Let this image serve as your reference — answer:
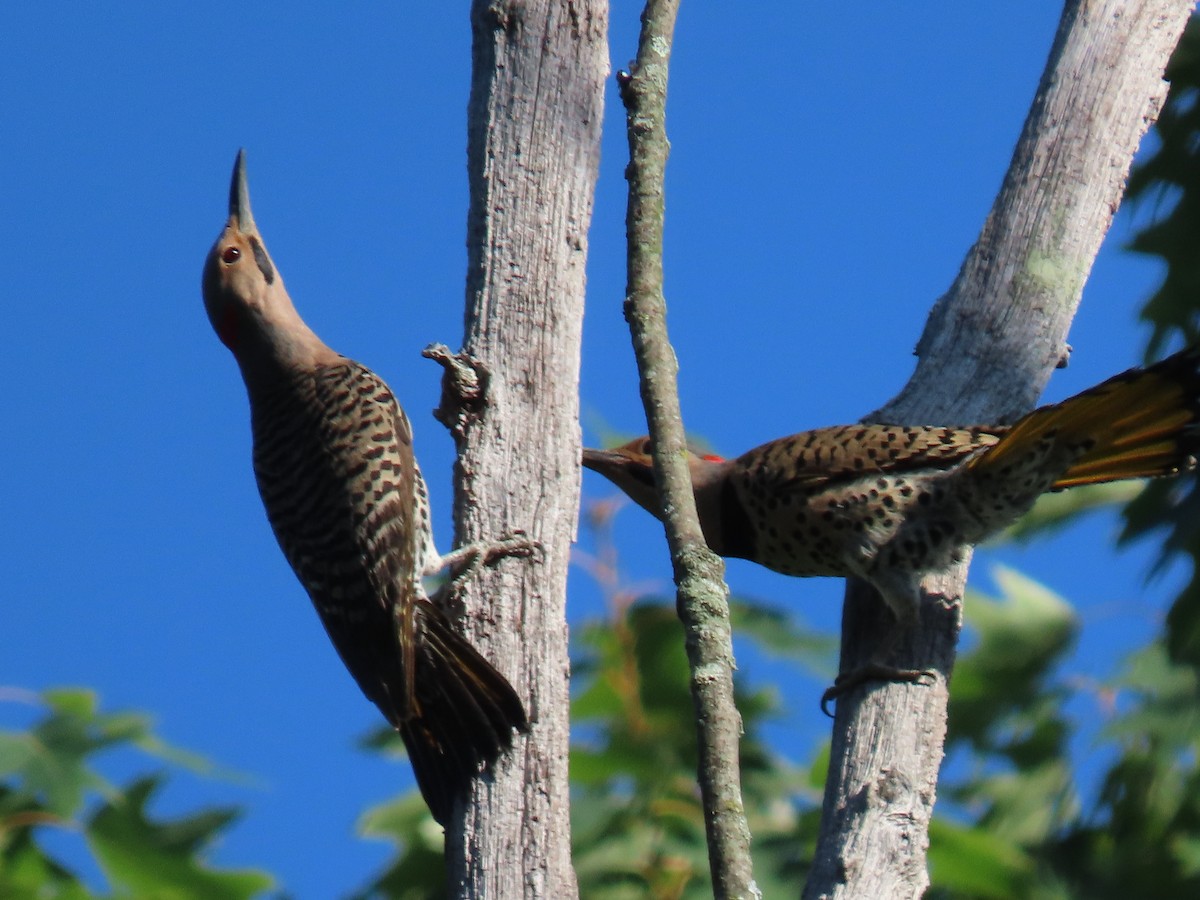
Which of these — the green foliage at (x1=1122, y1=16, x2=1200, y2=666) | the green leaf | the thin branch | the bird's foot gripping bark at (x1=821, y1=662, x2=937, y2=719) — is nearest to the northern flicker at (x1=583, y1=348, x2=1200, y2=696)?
the bird's foot gripping bark at (x1=821, y1=662, x2=937, y2=719)

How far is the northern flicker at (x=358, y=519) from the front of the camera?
283cm

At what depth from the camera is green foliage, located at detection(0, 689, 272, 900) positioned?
3.38 metres

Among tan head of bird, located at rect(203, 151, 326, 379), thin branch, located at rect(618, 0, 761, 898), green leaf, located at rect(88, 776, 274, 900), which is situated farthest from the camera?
tan head of bird, located at rect(203, 151, 326, 379)

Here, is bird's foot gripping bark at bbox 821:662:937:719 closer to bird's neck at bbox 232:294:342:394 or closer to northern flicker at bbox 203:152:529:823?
northern flicker at bbox 203:152:529:823

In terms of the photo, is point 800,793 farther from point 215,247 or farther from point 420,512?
point 215,247

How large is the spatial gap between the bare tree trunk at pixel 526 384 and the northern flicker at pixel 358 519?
0.23 feet

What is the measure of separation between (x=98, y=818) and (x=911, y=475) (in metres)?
2.19

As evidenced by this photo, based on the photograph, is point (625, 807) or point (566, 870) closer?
point (566, 870)

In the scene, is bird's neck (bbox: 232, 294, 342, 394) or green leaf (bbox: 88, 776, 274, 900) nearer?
green leaf (bbox: 88, 776, 274, 900)

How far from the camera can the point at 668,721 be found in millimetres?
3699

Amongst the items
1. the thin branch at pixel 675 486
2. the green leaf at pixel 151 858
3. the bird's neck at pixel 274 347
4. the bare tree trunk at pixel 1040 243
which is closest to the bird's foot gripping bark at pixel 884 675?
the bare tree trunk at pixel 1040 243

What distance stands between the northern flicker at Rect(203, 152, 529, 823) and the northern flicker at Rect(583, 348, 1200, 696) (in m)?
0.82

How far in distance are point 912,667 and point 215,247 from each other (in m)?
2.57

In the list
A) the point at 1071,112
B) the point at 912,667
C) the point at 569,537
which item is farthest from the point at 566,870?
the point at 1071,112
